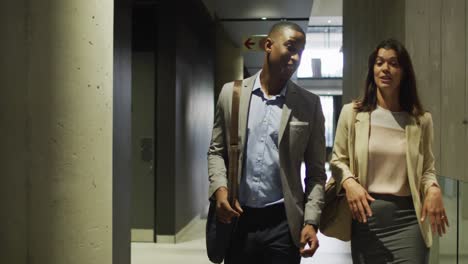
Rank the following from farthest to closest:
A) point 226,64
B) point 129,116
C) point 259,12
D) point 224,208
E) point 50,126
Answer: point 226,64
point 259,12
point 129,116
point 50,126
point 224,208

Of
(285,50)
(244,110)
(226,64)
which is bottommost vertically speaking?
(244,110)

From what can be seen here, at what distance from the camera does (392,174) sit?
83.7 inches

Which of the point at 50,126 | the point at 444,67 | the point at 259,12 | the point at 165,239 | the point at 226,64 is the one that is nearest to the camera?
the point at 50,126

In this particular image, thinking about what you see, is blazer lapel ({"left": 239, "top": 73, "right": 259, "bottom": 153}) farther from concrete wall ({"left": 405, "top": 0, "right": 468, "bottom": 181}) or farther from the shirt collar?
concrete wall ({"left": 405, "top": 0, "right": 468, "bottom": 181})

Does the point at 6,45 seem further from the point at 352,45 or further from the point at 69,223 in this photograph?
the point at 352,45

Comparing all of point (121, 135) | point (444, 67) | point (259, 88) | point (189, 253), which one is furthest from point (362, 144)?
point (189, 253)

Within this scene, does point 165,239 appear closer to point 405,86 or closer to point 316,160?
point 316,160

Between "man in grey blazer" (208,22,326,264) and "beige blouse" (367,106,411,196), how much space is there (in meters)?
0.20

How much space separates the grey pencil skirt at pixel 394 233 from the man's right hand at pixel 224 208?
20.8 inches

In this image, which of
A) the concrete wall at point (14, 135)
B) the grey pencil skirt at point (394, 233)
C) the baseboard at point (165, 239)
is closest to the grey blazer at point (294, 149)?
the grey pencil skirt at point (394, 233)

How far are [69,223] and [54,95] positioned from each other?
0.55 metres

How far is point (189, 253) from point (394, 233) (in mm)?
4350

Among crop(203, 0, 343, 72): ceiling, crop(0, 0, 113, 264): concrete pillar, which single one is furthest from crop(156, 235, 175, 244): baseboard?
crop(0, 0, 113, 264): concrete pillar

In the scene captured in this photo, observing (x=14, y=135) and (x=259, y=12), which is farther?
(x=259, y=12)
